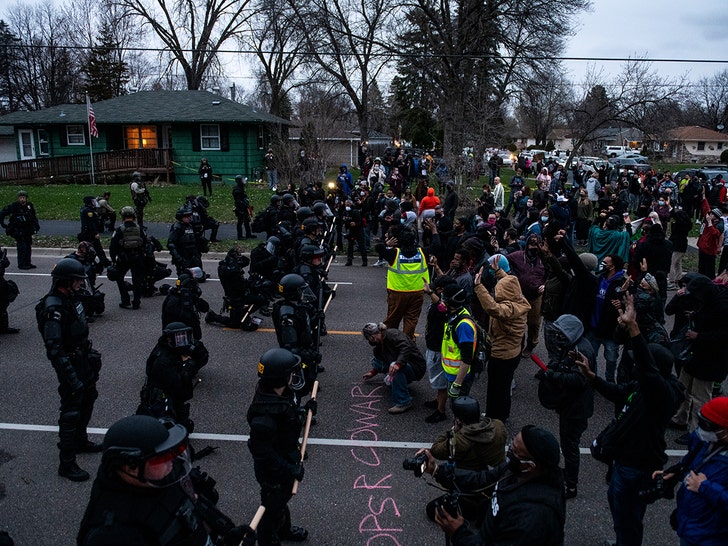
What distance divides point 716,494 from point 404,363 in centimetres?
370

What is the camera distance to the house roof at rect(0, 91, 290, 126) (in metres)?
28.7

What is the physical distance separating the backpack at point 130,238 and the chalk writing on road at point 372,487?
17.7 ft

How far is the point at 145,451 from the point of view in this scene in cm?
271

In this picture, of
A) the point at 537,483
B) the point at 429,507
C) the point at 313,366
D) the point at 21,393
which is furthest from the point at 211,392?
the point at 537,483

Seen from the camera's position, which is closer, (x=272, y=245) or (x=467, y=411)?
(x=467, y=411)

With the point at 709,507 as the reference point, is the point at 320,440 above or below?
below

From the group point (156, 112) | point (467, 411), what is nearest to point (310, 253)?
point (467, 411)

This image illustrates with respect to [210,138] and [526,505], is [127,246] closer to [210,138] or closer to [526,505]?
[526,505]

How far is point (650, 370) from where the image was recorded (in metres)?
3.88

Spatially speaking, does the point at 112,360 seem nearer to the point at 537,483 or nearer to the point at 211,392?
the point at 211,392

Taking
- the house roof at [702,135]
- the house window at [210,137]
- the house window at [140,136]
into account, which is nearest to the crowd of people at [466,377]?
the house window at [210,137]

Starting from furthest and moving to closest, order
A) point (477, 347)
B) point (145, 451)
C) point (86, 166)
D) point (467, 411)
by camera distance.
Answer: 1. point (86, 166)
2. point (477, 347)
3. point (467, 411)
4. point (145, 451)

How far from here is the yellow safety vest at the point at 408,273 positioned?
24.8ft

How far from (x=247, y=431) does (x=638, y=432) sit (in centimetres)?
399
